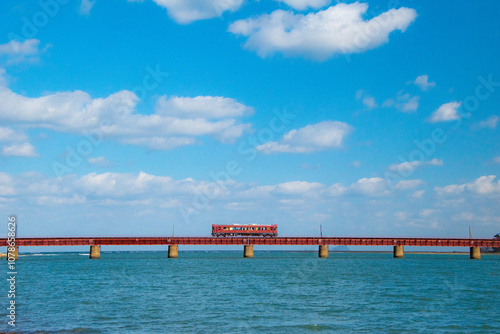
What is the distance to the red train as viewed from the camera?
372 feet

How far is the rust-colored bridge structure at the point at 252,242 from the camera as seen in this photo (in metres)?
107

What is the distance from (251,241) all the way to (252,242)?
354mm

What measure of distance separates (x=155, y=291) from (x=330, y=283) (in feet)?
59.4

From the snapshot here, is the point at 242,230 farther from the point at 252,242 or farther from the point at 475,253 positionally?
the point at 475,253

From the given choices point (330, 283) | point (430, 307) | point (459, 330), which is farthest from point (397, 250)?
point (459, 330)

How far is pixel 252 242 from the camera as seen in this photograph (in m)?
113

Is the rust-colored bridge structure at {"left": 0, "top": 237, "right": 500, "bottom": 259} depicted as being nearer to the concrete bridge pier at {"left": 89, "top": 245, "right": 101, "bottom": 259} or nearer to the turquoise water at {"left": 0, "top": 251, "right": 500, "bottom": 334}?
the concrete bridge pier at {"left": 89, "top": 245, "right": 101, "bottom": 259}

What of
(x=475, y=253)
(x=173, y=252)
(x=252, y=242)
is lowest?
(x=475, y=253)

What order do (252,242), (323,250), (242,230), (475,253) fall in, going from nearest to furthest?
(252,242) → (242,230) → (323,250) → (475,253)

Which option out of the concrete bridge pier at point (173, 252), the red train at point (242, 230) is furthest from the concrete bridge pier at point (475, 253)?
the concrete bridge pier at point (173, 252)

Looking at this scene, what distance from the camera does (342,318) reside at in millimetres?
27234

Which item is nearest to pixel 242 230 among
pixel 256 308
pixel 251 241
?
pixel 251 241

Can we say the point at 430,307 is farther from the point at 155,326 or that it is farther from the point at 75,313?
the point at 75,313

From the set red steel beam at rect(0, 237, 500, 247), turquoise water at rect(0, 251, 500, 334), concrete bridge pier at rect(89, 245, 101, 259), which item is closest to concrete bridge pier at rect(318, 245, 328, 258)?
red steel beam at rect(0, 237, 500, 247)
